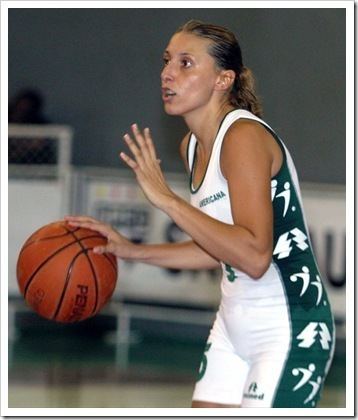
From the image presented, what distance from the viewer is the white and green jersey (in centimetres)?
326

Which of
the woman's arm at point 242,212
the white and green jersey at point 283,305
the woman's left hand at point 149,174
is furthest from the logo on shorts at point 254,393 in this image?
the woman's left hand at point 149,174

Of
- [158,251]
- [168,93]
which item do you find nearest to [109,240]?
[158,251]

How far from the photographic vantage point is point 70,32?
985 cm

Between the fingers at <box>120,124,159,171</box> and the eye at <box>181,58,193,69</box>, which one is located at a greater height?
the eye at <box>181,58,193,69</box>

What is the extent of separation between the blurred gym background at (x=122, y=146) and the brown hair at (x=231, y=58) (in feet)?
12.2

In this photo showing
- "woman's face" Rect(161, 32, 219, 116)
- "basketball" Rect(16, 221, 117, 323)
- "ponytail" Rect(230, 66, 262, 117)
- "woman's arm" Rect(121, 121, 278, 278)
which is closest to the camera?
"woman's arm" Rect(121, 121, 278, 278)

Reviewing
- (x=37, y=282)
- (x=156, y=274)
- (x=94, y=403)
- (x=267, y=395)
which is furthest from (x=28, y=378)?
(x=267, y=395)

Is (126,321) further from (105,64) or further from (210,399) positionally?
(210,399)

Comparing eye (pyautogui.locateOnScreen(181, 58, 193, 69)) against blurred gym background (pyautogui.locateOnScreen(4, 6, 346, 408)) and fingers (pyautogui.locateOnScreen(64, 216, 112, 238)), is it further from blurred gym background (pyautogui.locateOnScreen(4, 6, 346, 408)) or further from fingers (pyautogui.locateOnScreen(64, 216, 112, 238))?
blurred gym background (pyautogui.locateOnScreen(4, 6, 346, 408))

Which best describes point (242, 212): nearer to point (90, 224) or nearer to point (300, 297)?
point (300, 297)

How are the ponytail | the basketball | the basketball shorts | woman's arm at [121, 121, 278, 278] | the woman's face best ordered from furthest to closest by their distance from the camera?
1. the basketball
2. the ponytail
3. the woman's face
4. the basketball shorts
5. woman's arm at [121, 121, 278, 278]

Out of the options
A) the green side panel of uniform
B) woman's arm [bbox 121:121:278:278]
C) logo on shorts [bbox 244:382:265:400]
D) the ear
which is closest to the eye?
the ear

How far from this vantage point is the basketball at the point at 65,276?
3.72 m

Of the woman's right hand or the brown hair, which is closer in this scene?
the brown hair
